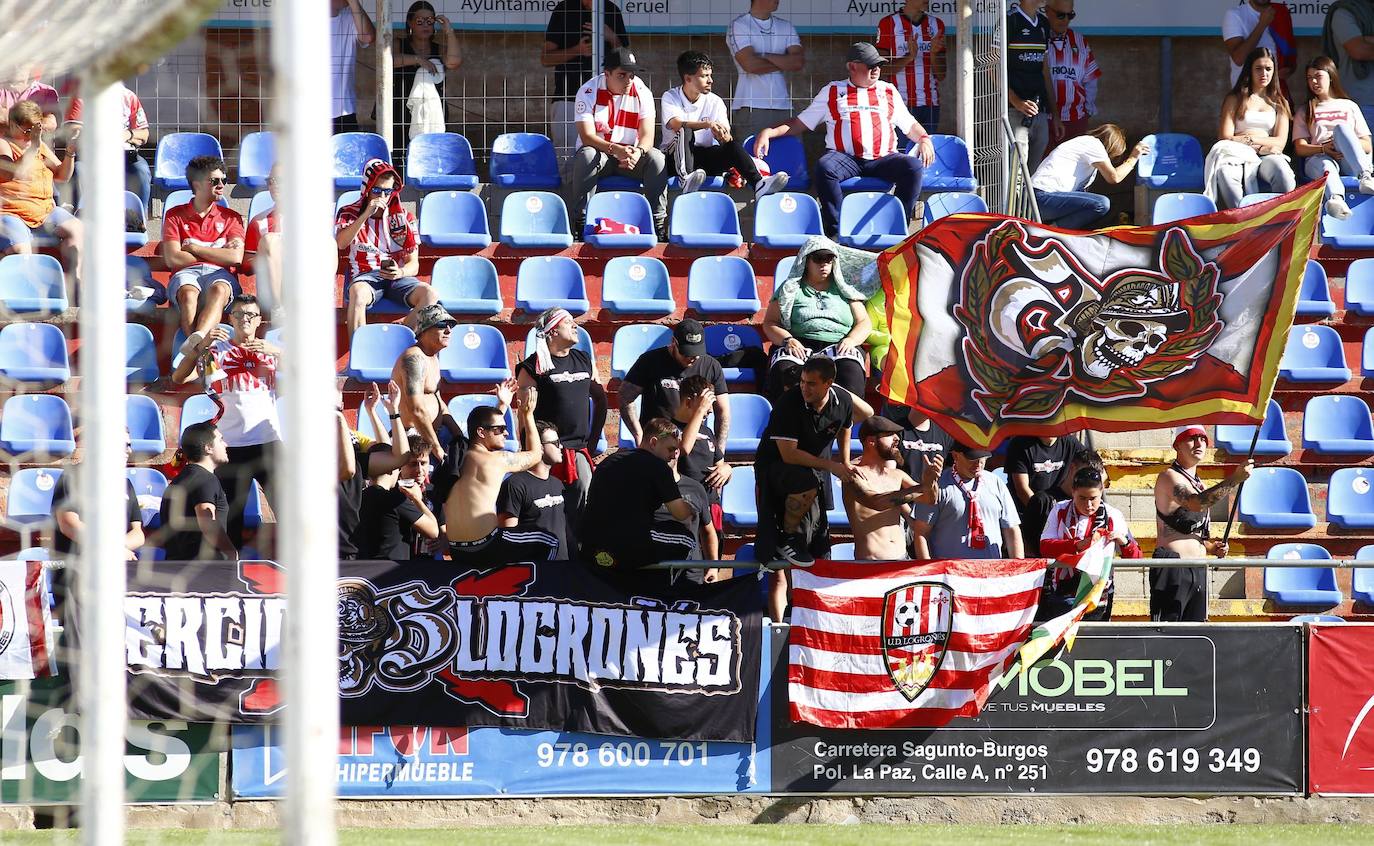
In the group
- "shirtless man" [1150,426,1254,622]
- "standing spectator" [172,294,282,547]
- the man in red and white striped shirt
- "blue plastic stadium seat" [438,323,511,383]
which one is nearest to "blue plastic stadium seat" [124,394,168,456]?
"standing spectator" [172,294,282,547]

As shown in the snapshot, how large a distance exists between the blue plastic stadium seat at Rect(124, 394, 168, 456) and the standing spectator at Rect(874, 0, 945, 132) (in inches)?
262

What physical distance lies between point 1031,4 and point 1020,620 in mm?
7250

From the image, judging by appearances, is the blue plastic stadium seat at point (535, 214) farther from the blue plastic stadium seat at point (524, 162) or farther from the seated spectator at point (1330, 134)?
the seated spectator at point (1330, 134)

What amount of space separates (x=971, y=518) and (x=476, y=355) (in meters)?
3.78

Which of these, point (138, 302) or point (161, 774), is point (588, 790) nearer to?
point (161, 774)

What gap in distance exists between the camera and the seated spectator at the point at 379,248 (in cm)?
1171

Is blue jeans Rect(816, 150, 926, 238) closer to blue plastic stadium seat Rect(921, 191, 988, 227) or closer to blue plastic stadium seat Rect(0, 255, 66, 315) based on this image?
blue plastic stadium seat Rect(921, 191, 988, 227)

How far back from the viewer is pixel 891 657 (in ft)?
28.7

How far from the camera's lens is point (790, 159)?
14016 millimetres

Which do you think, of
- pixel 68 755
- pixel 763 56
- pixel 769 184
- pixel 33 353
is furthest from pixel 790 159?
pixel 68 755

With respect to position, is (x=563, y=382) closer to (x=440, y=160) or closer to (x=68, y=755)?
(x=68, y=755)

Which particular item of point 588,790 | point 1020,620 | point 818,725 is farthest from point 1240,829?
point 588,790

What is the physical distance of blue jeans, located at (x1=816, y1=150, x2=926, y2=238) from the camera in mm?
13023

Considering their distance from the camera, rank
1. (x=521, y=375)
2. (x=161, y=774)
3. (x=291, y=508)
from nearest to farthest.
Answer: (x=291, y=508) → (x=161, y=774) → (x=521, y=375)
